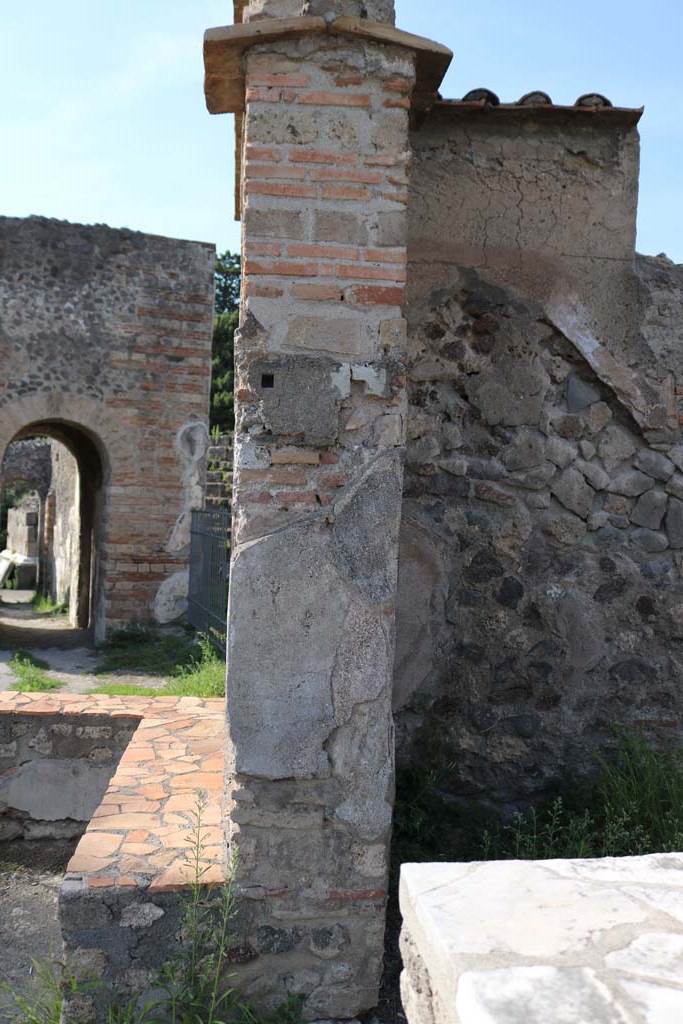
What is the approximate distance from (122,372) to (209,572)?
2.65 metres

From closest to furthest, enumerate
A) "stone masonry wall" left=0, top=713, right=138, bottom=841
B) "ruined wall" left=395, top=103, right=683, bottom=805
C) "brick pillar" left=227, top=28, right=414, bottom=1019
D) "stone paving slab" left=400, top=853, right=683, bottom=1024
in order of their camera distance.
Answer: "stone paving slab" left=400, top=853, right=683, bottom=1024
"brick pillar" left=227, top=28, right=414, bottom=1019
"ruined wall" left=395, top=103, right=683, bottom=805
"stone masonry wall" left=0, top=713, right=138, bottom=841

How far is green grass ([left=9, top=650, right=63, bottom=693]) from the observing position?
288 inches

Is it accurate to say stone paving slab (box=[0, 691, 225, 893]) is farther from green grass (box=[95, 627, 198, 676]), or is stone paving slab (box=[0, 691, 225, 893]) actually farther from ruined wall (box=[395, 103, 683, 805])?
green grass (box=[95, 627, 198, 676])

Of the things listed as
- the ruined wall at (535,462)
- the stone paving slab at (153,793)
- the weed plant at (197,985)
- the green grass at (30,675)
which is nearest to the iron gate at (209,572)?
the green grass at (30,675)

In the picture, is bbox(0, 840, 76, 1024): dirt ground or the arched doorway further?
the arched doorway

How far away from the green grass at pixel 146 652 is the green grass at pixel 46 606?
4.79 metres

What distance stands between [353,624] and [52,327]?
25.7 feet

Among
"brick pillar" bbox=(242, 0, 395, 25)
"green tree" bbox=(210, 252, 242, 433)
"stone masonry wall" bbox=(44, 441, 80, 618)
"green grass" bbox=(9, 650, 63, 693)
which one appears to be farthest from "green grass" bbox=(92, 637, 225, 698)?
"green tree" bbox=(210, 252, 242, 433)

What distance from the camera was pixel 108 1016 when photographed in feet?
8.75

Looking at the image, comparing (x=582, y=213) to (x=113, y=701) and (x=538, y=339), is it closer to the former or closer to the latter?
(x=538, y=339)

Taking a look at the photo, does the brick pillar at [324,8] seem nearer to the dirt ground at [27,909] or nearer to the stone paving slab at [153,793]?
the stone paving slab at [153,793]

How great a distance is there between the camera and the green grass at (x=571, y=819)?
3.32 m

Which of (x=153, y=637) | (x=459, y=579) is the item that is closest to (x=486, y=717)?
(x=459, y=579)

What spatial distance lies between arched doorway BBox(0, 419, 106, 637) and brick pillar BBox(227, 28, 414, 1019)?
7.45 metres
